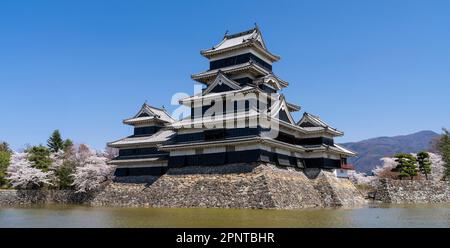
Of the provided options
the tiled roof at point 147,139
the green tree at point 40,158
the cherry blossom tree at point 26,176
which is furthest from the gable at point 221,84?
the green tree at point 40,158

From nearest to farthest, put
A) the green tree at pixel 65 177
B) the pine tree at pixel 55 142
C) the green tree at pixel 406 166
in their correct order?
the green tree at pixel 406 166, the green tree at pixel 65 177, the pine tree at pixel 55 142

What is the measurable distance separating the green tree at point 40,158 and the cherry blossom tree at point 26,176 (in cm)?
52

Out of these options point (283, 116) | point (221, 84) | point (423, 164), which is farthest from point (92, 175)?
point (423, 164)

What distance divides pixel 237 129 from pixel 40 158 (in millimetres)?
26906

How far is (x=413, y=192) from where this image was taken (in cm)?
3741

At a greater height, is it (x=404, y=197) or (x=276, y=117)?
(x=276, y=117)

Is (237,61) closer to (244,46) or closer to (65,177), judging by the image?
(244,46)


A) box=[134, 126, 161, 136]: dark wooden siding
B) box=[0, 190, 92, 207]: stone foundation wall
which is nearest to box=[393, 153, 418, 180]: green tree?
box=[134, 126, 161, 136]: dark wooden siding

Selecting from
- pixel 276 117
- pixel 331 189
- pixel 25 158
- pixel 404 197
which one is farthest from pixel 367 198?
pixel 25 158

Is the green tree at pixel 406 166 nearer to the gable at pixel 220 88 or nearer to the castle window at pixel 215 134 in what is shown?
the gable at pixel 220 88

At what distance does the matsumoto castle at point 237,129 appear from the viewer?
28.0 metres
